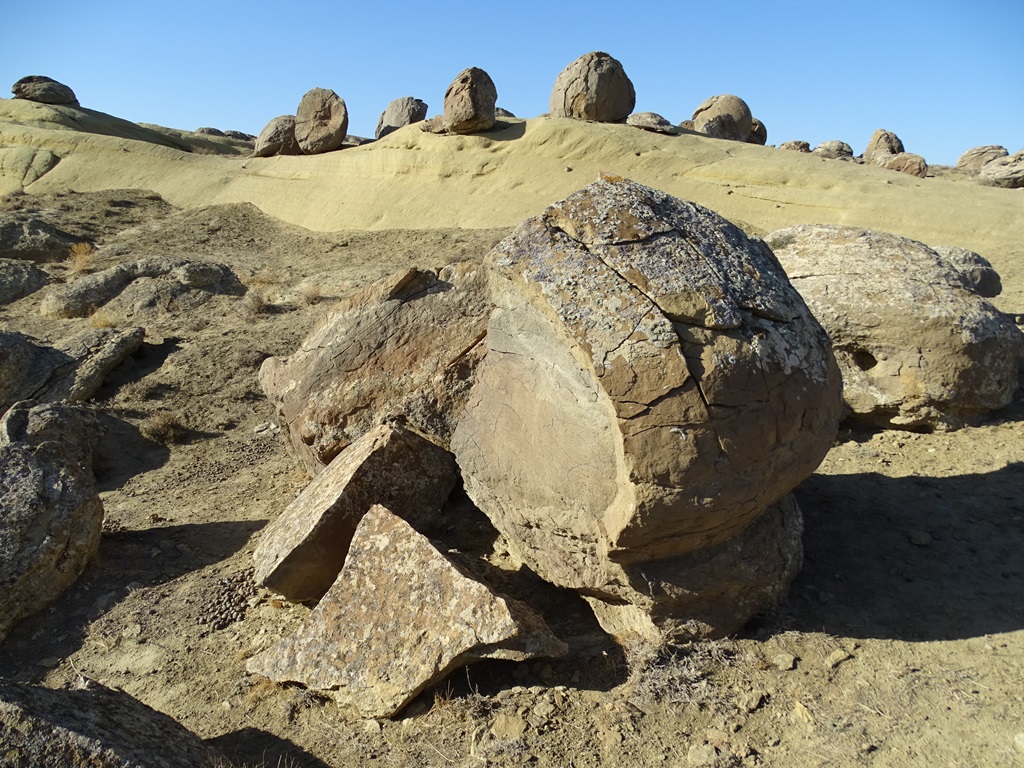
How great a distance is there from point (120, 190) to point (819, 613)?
16751 mm

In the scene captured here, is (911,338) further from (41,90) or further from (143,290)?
(41,90)

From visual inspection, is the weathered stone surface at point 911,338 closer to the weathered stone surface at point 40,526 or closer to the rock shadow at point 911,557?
the rock shadow at point 911,557

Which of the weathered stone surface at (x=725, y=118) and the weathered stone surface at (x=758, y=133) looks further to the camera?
the weathered stone surface at (x=758, y=133)

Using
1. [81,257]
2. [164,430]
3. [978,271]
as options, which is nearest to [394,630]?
[164,430]

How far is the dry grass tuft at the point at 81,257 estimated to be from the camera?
1127 cm

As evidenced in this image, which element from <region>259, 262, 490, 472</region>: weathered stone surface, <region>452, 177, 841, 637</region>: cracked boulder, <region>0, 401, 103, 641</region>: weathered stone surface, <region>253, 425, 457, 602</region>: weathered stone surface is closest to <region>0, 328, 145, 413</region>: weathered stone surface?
<region>0, 401, 103, 641</region>: weathered stone surface

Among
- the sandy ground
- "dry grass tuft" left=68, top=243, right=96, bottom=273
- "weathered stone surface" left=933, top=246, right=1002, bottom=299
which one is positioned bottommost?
the sandy ground

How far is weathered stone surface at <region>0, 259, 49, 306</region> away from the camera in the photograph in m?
10.1

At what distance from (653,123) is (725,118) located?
5.16 metres

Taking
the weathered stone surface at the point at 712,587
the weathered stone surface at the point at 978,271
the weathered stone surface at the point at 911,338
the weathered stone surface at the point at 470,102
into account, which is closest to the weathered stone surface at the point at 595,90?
the weathered stone surface at the point at 470,102

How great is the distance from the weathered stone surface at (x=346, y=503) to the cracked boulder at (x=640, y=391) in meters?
0.51

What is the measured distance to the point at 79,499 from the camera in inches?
162

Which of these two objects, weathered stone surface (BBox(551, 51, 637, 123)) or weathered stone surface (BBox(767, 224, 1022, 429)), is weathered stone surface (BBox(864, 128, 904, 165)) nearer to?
weathered stone surface (BBox(551, 51, 637, 123))

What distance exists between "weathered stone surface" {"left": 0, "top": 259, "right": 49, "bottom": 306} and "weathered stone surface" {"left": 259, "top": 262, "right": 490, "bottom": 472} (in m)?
7.95
